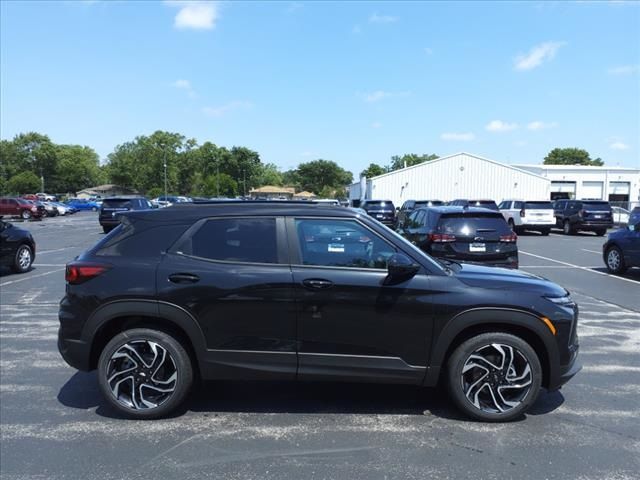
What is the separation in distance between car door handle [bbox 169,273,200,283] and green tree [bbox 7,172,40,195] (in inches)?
4020

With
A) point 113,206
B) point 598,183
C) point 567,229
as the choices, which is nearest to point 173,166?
point 598,183

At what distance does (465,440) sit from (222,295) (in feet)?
7.12

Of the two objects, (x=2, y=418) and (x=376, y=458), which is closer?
(x=376, y=458)

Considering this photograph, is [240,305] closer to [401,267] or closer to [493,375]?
[401,267]

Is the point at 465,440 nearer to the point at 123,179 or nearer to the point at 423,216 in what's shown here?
the point at 423,216

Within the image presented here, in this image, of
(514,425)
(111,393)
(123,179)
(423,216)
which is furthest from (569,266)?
(123,179)

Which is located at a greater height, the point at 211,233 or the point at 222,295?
the point at 211,233

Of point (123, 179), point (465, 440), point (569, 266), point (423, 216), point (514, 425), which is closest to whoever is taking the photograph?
point (465, 440)

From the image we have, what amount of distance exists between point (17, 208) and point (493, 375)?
144 feet

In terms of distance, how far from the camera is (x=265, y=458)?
11.8ft

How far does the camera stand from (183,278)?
411 cm

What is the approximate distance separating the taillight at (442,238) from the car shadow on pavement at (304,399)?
4.72 m

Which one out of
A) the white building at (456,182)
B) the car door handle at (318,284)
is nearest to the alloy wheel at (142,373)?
the car door handle at (318,284)

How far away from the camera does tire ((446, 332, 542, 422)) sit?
13.3 ft
